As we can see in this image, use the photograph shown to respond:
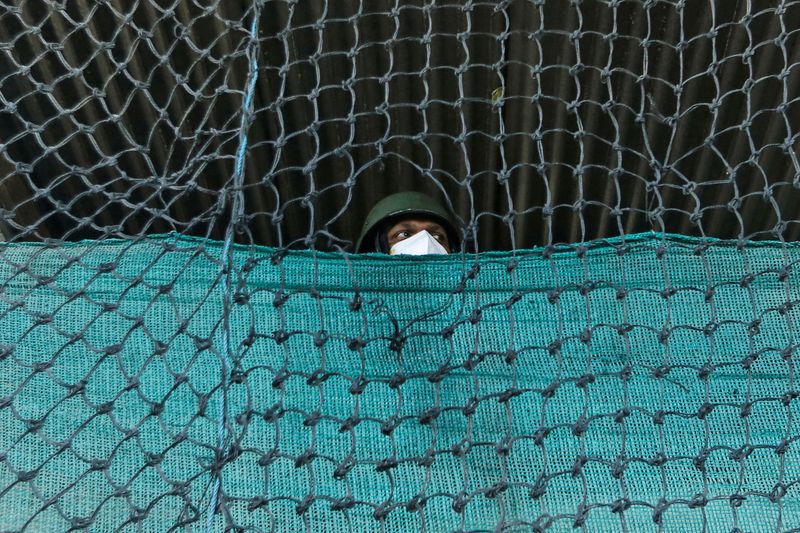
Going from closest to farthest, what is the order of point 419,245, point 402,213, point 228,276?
point 228,276, point 419,245, point 402,213

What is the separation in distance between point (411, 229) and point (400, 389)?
0.96 metres

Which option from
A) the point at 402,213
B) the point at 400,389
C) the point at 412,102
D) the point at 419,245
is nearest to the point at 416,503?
the point at 400,389

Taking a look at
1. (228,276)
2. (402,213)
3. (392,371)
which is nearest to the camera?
(228,276)

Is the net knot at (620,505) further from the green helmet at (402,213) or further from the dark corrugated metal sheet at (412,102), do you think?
the green helmet at (402,213)

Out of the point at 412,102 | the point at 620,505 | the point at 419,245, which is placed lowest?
the point at 620,505

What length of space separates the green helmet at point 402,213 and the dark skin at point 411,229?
0.02 meters

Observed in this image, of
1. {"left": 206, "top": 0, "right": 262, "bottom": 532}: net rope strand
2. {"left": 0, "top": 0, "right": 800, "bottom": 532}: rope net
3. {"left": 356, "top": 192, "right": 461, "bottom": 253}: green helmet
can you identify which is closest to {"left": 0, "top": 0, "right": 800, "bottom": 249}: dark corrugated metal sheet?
{"left": 356, "top": 192, "right": 461, "bottom": 253}: green helmet

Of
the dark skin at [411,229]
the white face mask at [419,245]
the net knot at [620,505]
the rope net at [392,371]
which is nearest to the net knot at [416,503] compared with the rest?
the rope net at [392,371]

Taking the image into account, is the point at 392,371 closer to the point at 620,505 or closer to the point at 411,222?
the point at 620,505

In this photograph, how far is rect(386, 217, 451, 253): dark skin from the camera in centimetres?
276

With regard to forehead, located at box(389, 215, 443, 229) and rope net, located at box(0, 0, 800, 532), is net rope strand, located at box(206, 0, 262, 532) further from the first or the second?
forehead, located at box(389, 215, 443, 229)

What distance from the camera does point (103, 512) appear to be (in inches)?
69.1

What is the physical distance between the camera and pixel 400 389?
1879 millimetres

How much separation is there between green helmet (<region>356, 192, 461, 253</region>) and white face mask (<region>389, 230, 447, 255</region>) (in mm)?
90
